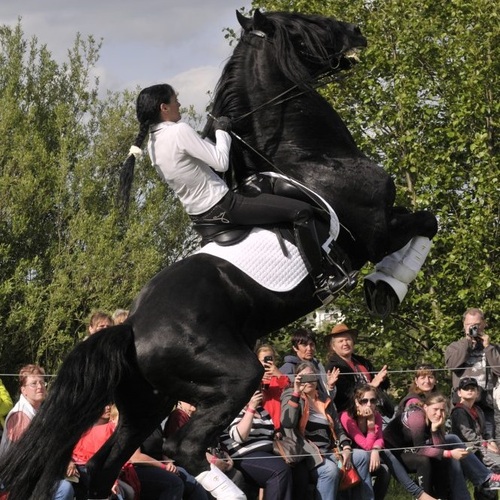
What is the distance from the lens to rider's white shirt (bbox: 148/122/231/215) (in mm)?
5918

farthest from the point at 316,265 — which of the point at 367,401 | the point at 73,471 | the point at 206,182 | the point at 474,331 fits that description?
the point at 474,331

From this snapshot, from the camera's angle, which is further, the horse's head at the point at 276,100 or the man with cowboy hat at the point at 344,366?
the man with cowboy hat at the point at 344,366

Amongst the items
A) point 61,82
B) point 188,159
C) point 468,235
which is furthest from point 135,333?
point 61,82

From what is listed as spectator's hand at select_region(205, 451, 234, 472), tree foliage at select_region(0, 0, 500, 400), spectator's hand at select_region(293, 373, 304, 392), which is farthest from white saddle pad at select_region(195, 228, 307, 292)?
tree foliage at select_region(0, 0, 500, 400)

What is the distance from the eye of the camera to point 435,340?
51.3 feet

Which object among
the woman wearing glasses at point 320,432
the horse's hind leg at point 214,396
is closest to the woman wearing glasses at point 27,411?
the woman wearing glasses at point 320,432

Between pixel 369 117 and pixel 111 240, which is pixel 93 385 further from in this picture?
pixel 111 240

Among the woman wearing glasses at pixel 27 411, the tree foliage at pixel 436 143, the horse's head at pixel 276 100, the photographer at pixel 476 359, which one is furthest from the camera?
the tree foliage at pixel 436 143

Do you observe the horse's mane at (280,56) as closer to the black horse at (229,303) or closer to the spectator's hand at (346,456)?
the black horse at (229,303)

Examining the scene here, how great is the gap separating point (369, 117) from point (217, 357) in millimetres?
11351

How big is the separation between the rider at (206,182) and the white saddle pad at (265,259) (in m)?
0.06

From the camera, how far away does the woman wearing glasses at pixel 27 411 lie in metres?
7.89

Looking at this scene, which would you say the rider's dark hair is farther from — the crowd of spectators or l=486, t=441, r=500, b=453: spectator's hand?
l=486, t=441, r=500, b=453: spectator's hand

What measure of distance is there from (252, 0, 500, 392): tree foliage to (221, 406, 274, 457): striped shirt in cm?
639
